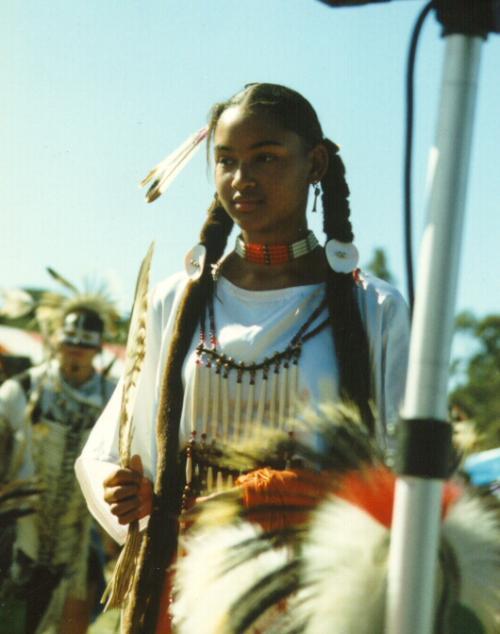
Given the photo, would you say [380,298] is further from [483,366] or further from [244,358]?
[483,366]

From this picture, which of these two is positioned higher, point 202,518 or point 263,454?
point 263,454

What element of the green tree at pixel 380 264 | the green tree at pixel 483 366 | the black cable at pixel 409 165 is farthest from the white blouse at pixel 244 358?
the green tree at pixel 380 264

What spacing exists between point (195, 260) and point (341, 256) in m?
0.35

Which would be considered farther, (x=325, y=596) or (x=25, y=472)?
(x=25, y=472)

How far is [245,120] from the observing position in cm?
230

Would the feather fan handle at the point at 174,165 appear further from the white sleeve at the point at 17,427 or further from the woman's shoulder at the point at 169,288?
the white sleeve at the point at 17,427

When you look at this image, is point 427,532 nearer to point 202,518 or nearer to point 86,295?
point 202,518

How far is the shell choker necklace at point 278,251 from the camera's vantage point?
2.38 m

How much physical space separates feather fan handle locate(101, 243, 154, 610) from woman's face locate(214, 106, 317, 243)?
25 cm

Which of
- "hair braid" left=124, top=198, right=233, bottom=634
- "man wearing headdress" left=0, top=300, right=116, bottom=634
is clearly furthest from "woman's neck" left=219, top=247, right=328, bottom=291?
"man wearing headdress" left=0, top=300, right=116, bottom=634

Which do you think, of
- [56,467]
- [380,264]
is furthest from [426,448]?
[380,264]

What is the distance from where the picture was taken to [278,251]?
2381 mm

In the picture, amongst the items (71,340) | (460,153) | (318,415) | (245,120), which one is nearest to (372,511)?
(318,415)

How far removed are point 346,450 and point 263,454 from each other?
9.1 inches
